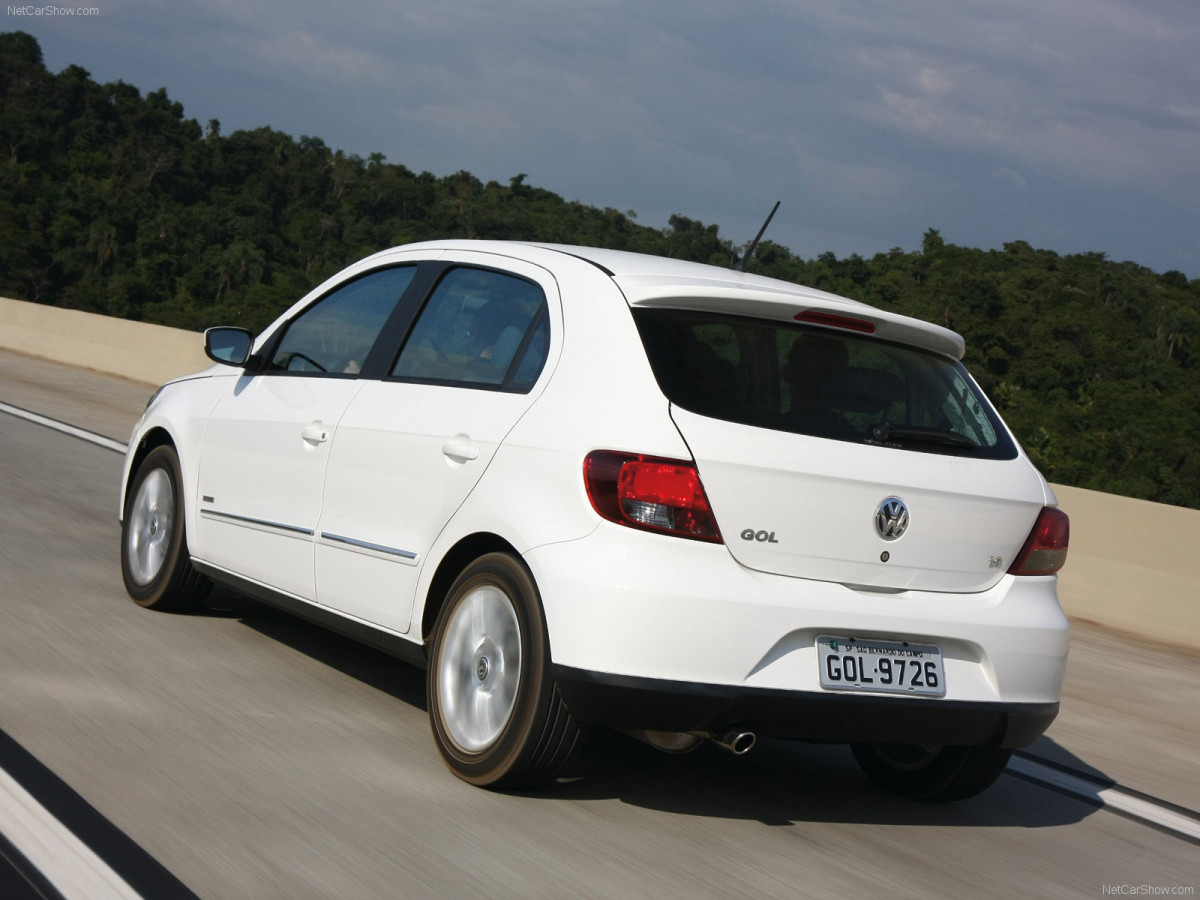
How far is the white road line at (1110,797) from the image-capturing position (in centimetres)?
524

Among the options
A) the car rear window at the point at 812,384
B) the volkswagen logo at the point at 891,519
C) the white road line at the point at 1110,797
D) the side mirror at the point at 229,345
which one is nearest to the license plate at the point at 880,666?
the volkswagen logo at the point at 891,519

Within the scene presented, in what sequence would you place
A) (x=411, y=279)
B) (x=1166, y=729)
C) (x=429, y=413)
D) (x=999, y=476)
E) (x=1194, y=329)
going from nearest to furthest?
(x=999, y=476) < (x=429, y=413) < (x=411, y=279) < (x=1166, y=729) < (x=1194, y=329)

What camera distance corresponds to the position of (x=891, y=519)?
14.1 ft

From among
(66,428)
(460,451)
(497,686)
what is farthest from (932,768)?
(66,428)

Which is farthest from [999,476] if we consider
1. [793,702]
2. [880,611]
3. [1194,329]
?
[1194,329]

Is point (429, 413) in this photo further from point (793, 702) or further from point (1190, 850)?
point (1190, 850)

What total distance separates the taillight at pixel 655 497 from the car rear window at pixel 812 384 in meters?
0.22

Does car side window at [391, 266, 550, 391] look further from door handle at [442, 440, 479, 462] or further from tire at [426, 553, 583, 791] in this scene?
tire at [426, 553, 583, 791]

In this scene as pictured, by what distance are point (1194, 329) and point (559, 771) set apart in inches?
3131

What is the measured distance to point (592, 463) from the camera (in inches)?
163

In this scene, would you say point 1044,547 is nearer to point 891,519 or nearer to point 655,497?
point 891,519

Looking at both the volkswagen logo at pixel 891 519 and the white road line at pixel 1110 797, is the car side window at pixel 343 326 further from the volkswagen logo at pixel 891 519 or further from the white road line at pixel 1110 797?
the white road line at pixel 1110 797

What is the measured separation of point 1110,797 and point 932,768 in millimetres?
881

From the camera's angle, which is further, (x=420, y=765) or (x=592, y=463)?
(x=420, y=765)
